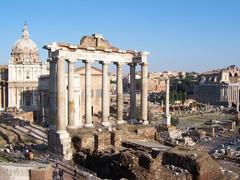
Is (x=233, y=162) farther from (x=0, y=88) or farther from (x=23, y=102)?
(x=0, y=88)

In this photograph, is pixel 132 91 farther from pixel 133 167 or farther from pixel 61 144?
pixel 133 167

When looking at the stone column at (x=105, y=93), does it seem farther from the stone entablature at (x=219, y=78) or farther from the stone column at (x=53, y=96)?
the stone entablature at (x=219, y=78)

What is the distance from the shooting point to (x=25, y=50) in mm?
61125

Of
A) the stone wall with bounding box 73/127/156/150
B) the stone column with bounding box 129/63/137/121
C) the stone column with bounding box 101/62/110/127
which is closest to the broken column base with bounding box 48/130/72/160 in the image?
the stone wall with bounding box 73/127/156/150

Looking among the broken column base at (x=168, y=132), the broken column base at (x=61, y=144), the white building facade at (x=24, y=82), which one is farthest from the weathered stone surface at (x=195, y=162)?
the white building facade at (x=24, y=82)

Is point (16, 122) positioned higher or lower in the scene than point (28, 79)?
lower

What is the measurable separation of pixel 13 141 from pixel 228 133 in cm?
3382

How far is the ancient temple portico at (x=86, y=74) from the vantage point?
2569cm

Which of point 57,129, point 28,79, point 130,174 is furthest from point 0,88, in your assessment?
point 130,174

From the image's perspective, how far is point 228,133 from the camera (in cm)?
5556

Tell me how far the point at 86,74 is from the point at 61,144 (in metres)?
6.67

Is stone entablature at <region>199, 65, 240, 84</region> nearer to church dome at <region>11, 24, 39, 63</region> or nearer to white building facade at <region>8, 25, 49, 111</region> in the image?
church dome at <region>11, 24, 39, 63</region>

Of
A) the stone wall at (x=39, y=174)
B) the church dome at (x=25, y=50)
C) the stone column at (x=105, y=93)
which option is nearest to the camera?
the stone wall at (x=39, y=174)

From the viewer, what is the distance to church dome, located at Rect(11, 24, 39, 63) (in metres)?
60.4
